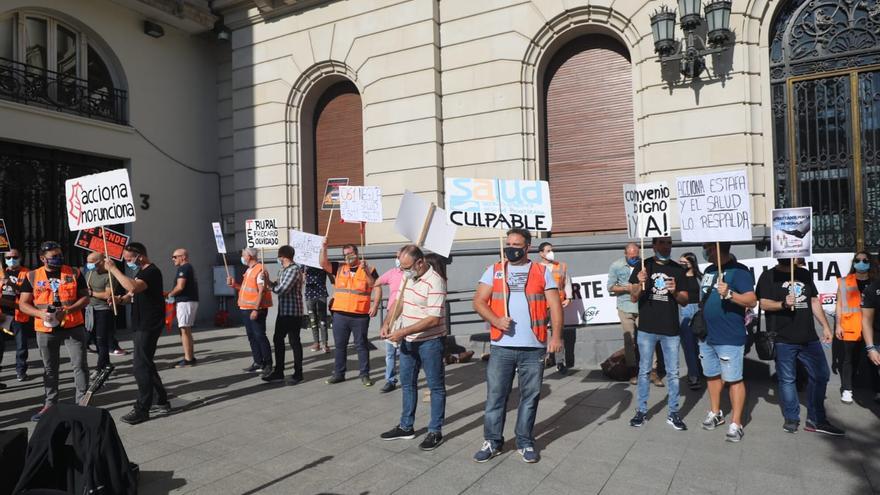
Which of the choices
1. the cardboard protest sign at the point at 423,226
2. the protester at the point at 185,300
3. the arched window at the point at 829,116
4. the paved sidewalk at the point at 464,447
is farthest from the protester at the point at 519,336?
the arched window at the point at 829,116

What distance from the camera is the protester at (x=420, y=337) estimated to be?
18.6ft

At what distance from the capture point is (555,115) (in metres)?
12.8

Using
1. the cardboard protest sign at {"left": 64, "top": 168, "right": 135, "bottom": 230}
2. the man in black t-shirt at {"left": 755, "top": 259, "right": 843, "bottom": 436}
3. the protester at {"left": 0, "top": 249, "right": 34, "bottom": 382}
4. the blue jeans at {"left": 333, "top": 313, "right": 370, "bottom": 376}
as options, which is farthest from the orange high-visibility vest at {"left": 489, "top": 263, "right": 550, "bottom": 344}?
the protester at {"left": 0, "top": 249, "right": 34, "bottom": 382}

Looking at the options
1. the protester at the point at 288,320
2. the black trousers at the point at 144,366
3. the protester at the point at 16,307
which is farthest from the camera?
the protester at the point at 16,307

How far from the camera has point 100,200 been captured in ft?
24.5

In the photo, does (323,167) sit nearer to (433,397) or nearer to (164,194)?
(164,194)

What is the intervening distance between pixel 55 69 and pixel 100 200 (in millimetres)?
8870

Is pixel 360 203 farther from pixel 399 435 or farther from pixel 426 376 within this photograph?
pixel 399 435

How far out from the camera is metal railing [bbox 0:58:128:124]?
42.8ft

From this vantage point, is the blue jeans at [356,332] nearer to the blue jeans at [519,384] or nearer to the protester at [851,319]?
the blue jeans at [519,384]

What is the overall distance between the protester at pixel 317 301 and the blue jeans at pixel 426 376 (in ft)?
17.7

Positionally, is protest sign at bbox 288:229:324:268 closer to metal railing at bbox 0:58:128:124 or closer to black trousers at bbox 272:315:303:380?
black trousers at bbox 272:315:303:380

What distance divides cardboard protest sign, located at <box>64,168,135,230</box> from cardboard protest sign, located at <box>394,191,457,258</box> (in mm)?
3583

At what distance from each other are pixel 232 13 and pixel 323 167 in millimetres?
5150
